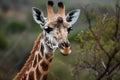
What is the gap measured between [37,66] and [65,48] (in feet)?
2.73

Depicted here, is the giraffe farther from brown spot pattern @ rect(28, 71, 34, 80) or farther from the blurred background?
the blurred background

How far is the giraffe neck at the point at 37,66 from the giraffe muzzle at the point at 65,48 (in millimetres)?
446

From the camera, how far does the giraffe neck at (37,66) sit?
34.6ft

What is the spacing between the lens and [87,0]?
13180mm

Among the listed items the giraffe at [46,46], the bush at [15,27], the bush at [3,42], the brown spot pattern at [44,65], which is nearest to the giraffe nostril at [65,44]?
the giraffe at [46,46]

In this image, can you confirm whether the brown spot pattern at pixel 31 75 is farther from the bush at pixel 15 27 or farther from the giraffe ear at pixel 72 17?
the bush at pixel 15 27

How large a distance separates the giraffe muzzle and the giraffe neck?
1.46 ft

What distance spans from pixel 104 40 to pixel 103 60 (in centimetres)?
39

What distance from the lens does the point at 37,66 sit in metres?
10.6

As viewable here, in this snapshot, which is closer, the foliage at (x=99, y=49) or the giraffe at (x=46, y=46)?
the giraffe at (x=46, y=46)

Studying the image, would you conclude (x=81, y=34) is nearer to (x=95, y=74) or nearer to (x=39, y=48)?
(x=95, y=74)

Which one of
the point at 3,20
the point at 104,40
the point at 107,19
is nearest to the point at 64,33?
the point at 107,19

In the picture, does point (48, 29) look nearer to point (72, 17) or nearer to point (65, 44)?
point (65, 44)

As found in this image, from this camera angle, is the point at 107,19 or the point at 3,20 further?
the point at 3,20
